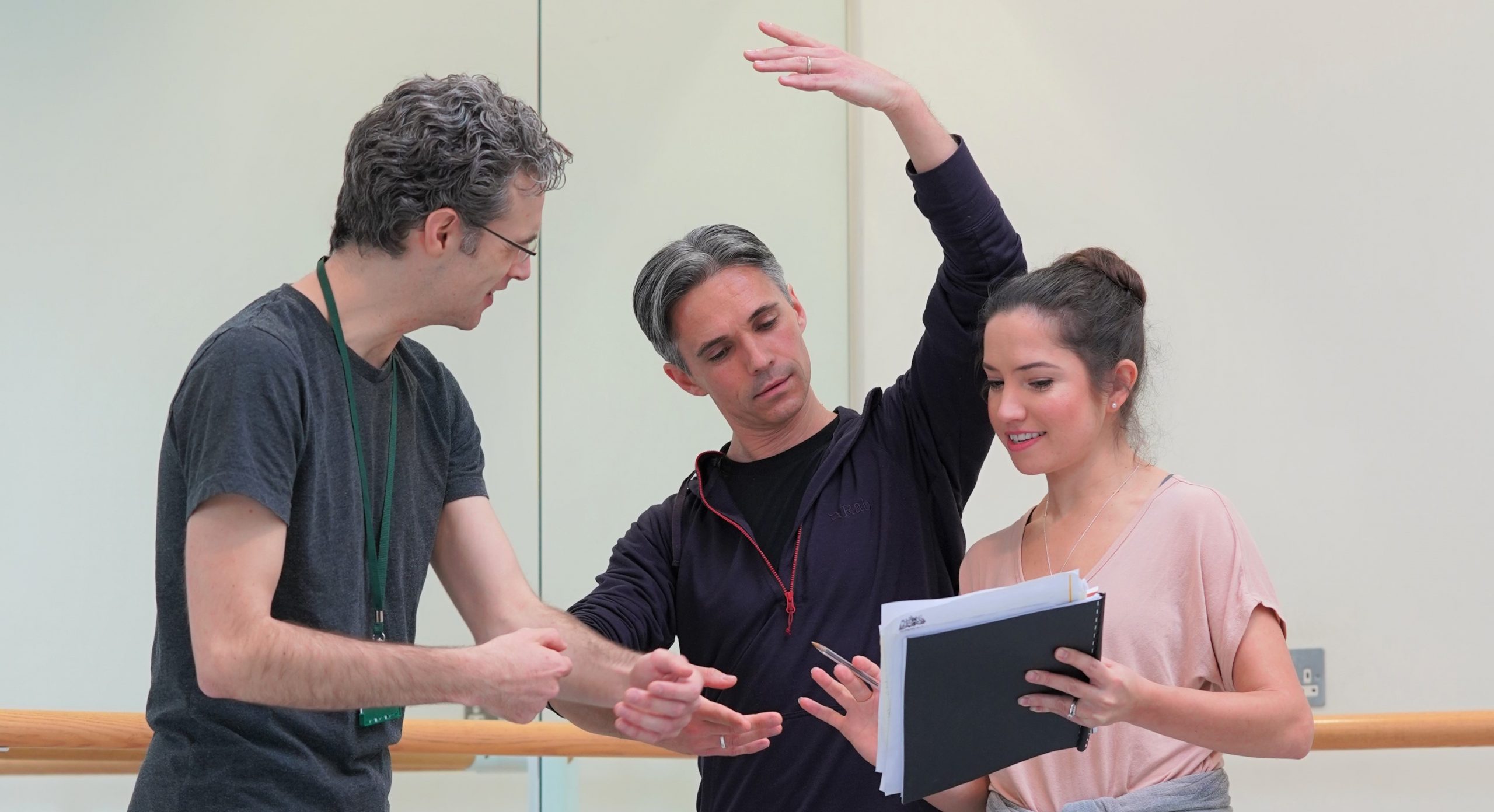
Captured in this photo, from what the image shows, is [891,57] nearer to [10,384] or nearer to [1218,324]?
[1218,324]

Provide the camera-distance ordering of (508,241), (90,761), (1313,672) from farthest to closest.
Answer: (1313,672)
(90,761)
(508,241)

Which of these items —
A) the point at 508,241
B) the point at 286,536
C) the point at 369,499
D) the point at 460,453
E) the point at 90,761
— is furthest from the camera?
the point at 90,761

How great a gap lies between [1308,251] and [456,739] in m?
2.36

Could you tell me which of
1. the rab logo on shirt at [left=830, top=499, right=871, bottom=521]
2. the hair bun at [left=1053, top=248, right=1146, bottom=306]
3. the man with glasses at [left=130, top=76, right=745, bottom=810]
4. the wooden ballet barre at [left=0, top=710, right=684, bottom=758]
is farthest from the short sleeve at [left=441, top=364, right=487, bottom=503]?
the hair bun at [left=1053, top=248, right=1146, bottom=306]

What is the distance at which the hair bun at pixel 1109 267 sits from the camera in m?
1.80

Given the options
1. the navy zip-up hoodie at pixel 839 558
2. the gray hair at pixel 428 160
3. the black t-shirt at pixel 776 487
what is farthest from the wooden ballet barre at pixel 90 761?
the gray hair at pixel 428 160

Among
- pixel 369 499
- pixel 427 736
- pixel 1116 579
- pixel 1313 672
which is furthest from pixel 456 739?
pixel 1313 672

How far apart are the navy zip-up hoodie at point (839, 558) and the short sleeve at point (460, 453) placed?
264mm

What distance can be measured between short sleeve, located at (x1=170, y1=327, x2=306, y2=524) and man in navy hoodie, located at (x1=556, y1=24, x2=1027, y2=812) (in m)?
0.56

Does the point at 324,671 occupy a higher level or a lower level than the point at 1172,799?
higher

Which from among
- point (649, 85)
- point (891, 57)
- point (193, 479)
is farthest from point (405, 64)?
point (193, 479)

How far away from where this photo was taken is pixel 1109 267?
1807mm

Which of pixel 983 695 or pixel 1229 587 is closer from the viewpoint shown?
pixel 983 695

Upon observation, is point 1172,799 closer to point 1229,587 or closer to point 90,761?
point 1229,587
